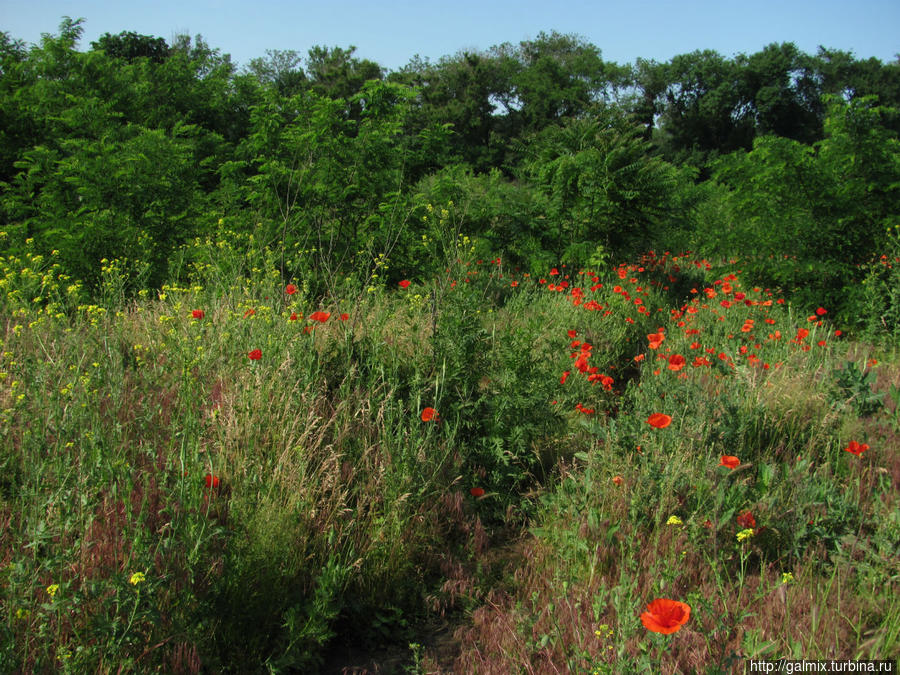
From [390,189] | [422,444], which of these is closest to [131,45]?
[390,189]

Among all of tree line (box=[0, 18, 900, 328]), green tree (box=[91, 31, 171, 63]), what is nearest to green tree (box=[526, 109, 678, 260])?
tree line (box=[0, 18, 900, 328])

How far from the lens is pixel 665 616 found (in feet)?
4.86

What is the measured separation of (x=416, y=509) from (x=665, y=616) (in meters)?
1.40

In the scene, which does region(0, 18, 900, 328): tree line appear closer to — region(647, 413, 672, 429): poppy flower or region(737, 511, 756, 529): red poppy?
region(647, 413, 672, 429): poppy flower

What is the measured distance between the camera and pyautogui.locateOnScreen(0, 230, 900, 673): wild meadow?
1.89 m

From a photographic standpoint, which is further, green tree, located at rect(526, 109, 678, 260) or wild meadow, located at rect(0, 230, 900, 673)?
green tree, located at rect(526, 109, 678, 260)

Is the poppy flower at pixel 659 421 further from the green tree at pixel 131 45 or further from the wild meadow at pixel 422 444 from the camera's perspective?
the green tree at pixel 131 45

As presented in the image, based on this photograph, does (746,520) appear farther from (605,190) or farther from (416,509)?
(605,190)

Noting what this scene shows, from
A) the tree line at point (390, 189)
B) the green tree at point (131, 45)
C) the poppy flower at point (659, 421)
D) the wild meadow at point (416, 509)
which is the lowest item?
the wild meadow at point (416, 509)

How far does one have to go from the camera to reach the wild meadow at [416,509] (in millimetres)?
1892

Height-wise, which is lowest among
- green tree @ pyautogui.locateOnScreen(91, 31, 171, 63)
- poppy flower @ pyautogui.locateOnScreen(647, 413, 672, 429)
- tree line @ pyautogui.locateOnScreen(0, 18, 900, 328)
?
poppy flower @ pyautogui.locateOnScreen(647, 413, 672, 429)

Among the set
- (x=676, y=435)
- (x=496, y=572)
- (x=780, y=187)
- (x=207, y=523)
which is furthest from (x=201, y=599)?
(x=780, y=187)

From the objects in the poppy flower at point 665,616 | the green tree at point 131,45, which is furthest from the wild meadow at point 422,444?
the green tree at point 131,45

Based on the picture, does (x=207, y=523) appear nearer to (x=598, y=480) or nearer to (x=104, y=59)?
(x=598, y=480)
